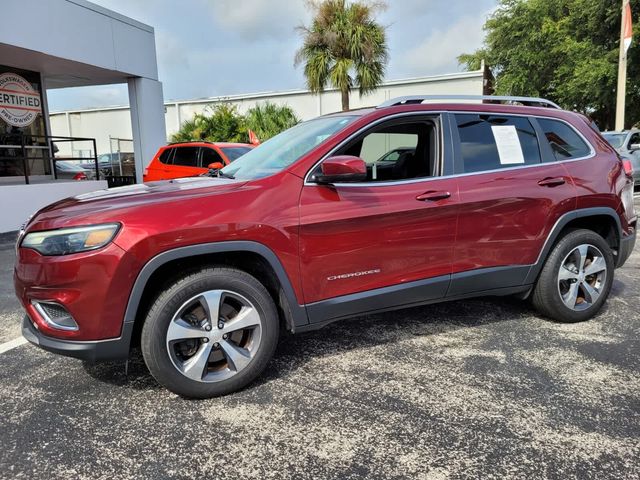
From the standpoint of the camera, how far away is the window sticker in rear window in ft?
12.0

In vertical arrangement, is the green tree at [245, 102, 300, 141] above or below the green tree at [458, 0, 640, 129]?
below

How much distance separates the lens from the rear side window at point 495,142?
11.6 feet

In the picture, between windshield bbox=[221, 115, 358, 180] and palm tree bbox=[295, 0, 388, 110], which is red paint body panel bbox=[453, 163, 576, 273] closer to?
windshield bbox=[221, 115, 358, 180]

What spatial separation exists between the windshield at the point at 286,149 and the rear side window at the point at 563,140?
64.1 inches

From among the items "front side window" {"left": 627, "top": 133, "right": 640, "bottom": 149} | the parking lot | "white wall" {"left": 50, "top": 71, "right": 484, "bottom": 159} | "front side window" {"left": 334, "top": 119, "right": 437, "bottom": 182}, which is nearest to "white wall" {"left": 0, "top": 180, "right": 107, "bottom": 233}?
the parking lot

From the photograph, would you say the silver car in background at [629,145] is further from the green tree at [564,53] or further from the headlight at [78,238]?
the headlight at [78,238]

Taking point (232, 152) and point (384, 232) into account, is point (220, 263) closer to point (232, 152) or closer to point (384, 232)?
point (384, 232)

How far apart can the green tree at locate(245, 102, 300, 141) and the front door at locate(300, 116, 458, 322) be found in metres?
17.5

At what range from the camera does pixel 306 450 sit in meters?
2.39

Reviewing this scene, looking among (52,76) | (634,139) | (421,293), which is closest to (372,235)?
(421,293)

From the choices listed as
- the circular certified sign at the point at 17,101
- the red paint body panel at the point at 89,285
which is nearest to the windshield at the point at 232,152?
the circular certified sign at the point at 17,101

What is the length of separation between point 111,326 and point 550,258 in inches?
122

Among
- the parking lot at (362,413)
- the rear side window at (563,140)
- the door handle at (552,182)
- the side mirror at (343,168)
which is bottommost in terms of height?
the parking lot at (362,413)

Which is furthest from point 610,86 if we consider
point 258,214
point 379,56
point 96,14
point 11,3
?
point 258,214
